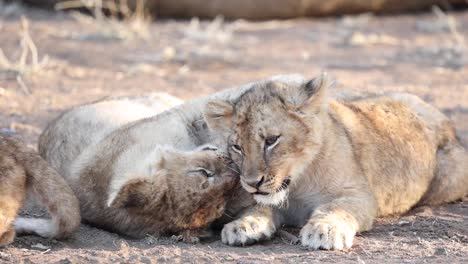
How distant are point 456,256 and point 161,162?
165cm

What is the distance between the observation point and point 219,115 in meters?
5.16

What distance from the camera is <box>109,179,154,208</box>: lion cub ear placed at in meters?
5.00

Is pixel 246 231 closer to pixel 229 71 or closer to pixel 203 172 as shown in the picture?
pixel 203 172

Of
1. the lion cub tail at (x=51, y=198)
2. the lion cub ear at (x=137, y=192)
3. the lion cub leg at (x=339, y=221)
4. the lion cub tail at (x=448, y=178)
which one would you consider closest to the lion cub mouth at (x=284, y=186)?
the lion cub leg at (x=339, y=221)

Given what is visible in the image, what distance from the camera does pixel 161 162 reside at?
5.10 meters

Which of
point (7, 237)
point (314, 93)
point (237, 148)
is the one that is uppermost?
point (314, 93)

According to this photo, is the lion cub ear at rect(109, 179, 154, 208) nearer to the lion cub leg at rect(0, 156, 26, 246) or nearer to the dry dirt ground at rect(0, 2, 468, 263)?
the dry dirt ground at rect(0, 2, 468, 263)

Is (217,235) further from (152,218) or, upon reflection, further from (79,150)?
(79,150)

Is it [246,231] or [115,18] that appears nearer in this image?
[246,231]

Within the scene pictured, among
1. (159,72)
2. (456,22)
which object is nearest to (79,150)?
(159,72)

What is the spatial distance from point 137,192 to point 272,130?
81 centimetres

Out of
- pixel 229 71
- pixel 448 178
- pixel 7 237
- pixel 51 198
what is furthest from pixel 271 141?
pixel 229 71

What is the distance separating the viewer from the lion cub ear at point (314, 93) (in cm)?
507

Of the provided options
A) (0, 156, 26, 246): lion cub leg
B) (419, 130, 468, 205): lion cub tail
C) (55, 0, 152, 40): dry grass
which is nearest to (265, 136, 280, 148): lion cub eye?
(0, 156, 26, 246): lion cub leg
